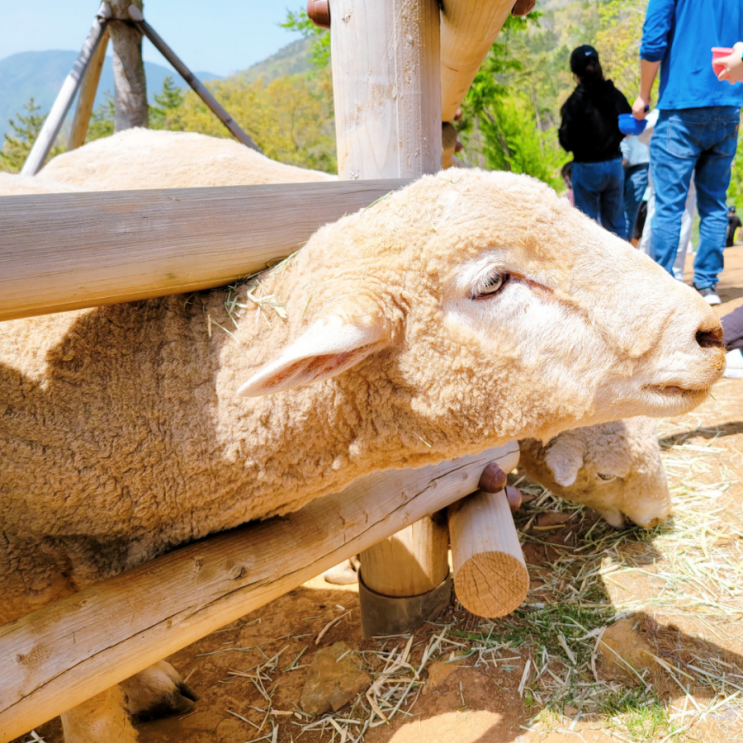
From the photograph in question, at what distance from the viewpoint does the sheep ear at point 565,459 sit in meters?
2.92

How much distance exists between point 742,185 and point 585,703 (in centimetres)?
1306

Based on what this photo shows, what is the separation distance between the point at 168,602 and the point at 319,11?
6.67 feet

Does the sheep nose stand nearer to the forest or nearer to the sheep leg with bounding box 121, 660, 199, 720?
the sheep leg with bounding box 121, 660, 199, 720

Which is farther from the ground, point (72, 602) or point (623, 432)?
point (72, 602)

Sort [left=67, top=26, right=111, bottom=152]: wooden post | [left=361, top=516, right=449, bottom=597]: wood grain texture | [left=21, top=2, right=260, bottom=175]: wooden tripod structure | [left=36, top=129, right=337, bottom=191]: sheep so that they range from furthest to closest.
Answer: [left=67, top=26, right=111, bottom=152]: wooden post < [left=21, top=2, right=260, bottom=175]: wooden tripod structure < [left=36, top=129, right=337, bottom=191]: sheep < [left=361, top=516, right=449, bottom=597]: wood grain texture

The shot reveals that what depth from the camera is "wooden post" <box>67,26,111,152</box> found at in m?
6.16

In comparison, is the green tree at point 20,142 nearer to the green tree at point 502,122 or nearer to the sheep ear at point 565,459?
the green tree at point 502,122

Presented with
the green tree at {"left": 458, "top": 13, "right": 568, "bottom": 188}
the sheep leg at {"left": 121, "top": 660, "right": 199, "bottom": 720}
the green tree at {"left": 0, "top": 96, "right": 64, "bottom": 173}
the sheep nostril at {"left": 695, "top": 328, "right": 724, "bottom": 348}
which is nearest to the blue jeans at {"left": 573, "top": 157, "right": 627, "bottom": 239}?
the green tree at {"left": 458, "top": 13, "right": 568, "bottom": 188}

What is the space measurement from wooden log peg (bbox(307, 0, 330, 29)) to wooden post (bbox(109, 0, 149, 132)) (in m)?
5.10

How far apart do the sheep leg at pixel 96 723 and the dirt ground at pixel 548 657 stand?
374 mm

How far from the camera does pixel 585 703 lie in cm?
219

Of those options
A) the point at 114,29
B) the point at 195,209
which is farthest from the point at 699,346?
the point at 114,29

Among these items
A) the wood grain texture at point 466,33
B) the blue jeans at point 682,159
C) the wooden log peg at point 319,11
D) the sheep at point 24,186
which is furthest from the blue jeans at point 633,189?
the sheep at point 24,186

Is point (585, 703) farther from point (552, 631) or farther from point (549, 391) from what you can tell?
point (549, 391)
